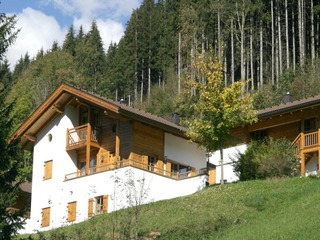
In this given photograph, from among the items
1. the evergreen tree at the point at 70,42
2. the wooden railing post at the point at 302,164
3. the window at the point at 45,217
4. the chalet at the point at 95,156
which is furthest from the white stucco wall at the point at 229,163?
the evergreen tree at the point at 70,42

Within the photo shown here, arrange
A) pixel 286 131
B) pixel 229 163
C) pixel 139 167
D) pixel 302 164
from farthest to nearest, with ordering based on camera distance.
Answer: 1. pixel 229 163
2. pixel 286 131
3. pixel 139 167
4. pixel 302 164

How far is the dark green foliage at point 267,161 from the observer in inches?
1368

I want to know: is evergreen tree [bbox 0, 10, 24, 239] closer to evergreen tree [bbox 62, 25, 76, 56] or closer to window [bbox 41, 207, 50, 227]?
window [bbox 41, 207, 50, 227]

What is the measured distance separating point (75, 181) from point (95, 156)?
2597mm

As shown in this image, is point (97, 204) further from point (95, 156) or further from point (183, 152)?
point (183, 152)

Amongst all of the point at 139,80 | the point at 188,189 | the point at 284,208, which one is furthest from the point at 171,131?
the point at 139,80

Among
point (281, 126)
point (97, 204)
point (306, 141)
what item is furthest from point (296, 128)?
point (97, 204)

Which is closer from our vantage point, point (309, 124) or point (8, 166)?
point (8, 166)

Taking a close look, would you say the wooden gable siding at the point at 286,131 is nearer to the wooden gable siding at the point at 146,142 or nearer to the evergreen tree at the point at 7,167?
the wooden gable siding at the point at 146,142

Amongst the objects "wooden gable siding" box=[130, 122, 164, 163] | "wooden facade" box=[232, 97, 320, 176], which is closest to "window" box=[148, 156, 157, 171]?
"wooden gable siding" box=[130, 122, 164, 163]

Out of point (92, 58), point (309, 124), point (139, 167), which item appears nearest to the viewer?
point (139, 167)

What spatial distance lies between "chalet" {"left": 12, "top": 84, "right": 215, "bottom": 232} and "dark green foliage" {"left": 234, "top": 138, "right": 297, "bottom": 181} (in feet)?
6.75

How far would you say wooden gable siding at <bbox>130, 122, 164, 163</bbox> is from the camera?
129ft

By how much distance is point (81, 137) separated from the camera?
41.2 metres
